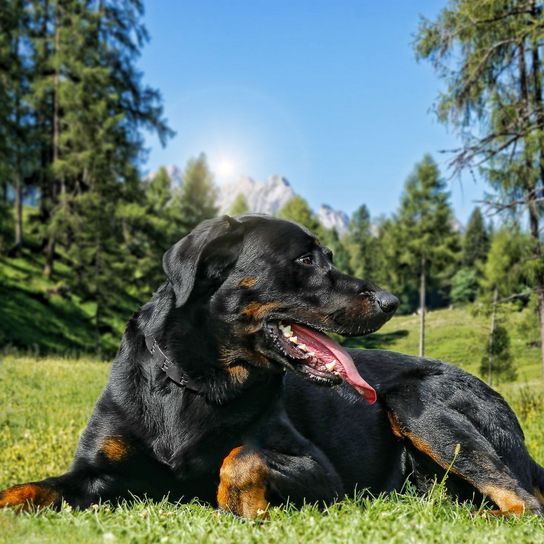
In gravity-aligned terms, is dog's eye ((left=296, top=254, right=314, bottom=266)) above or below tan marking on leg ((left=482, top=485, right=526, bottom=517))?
above

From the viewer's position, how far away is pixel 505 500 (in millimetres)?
3691

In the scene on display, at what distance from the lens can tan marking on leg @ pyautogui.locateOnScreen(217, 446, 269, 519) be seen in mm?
3002

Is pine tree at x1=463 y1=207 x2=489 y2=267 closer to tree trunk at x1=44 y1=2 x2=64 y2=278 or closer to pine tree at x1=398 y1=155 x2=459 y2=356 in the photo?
pine tree at x1=398 y1=155 x2=459 y2=356

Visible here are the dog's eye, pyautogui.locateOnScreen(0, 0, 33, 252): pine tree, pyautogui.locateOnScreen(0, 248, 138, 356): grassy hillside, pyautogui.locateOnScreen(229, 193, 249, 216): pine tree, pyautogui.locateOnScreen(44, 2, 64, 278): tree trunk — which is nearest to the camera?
the dog's eye

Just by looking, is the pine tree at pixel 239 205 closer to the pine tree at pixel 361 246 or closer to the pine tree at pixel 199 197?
the pine tree at pixel 199 197

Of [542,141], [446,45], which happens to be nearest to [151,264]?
[446,45]

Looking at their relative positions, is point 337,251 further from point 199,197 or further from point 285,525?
point 285,525

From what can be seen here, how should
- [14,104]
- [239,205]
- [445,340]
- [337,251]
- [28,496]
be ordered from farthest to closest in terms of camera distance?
[337,251], [239,205], [445,340], [14,104], [28,496]

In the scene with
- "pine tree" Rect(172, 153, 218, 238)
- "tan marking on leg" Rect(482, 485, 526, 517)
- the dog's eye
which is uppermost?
"pine tree" Rect(172, 153, 218, 238)

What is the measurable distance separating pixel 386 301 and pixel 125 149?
90.2ft

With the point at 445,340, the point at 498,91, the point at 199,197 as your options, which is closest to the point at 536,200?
the point at 498,91

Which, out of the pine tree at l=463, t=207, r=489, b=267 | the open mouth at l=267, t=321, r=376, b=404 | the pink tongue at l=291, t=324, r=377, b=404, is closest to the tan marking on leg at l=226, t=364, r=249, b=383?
the open mouth at l=267, t=321, r=376, b=404

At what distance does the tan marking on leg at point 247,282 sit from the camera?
11.8ft

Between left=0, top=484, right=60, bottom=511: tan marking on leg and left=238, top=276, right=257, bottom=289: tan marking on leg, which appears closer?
left=0, top=484, right=60, bottom=511: tan marking on leg
